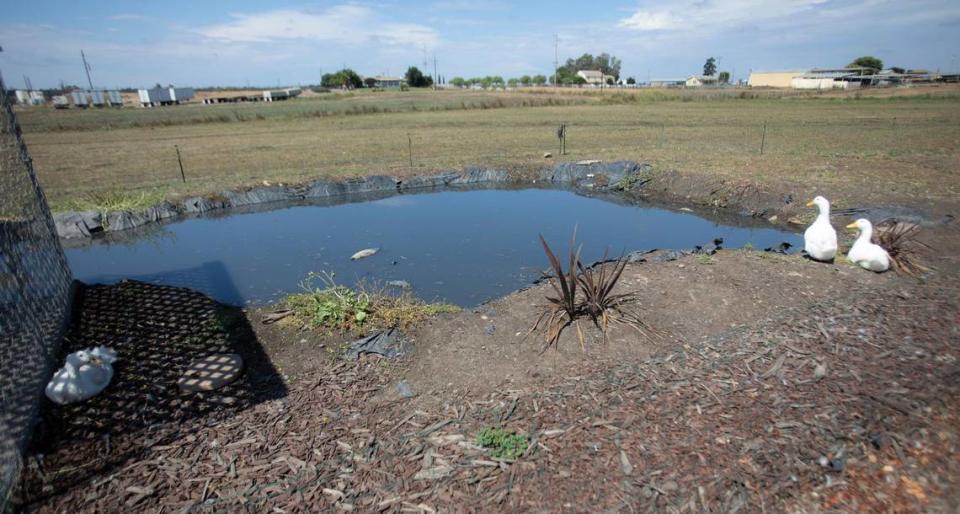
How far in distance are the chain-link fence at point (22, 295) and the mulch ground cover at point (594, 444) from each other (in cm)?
25

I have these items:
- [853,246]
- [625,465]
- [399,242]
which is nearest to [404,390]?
[625,465]

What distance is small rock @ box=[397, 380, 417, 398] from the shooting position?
137 inches

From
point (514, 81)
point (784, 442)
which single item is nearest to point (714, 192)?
point (784, 442)

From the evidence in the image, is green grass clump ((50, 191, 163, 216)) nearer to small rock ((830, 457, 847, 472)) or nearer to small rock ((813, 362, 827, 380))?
small rock ((813, 362, 827, 380))

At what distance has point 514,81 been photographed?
369ft

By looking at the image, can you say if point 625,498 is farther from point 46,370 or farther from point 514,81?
point 514,81

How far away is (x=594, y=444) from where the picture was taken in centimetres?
279

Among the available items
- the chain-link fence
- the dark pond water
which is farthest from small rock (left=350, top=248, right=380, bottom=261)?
the chain-link fence

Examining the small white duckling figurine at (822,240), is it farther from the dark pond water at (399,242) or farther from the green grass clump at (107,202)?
the green grass clump at (107,202)

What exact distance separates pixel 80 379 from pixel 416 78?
96.2 meters

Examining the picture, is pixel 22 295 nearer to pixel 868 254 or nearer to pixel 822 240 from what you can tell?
pixel 822 240

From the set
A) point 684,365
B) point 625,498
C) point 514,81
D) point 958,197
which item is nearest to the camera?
point 625,498

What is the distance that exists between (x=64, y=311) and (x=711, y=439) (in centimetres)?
603

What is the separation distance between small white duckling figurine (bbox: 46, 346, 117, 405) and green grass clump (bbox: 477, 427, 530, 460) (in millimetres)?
2951
